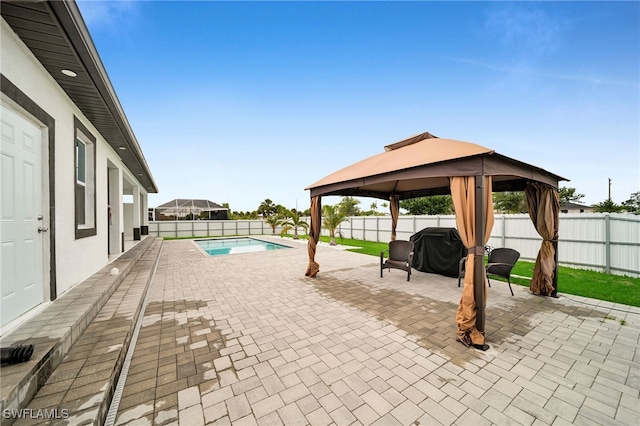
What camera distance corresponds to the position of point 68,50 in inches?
107

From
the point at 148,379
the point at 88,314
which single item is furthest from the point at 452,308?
the point at 88,314

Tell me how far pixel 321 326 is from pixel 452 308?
2.39 metres

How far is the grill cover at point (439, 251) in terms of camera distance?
A: 6176mm

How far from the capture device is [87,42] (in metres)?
2.71

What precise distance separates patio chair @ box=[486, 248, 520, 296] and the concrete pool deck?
1.57ft

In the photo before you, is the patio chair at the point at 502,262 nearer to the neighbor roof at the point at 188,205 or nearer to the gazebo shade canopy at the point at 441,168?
the gazebo shade canopy at the point at 441,168

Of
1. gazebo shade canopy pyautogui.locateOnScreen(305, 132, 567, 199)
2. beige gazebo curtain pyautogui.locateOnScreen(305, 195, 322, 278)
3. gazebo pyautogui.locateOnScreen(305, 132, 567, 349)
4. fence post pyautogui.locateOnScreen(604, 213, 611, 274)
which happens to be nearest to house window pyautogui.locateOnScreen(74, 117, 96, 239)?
beige gazebo curtain pyautogui.locateOnScreen(305, 195, 322, 278)

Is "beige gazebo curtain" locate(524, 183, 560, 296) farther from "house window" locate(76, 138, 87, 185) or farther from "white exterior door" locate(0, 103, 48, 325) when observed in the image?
"house window" locate(76, 138, 87, 185)

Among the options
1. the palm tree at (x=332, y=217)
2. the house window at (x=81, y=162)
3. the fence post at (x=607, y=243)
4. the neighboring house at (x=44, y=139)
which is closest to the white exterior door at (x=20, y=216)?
the neighboring house at (x=44, y=139)

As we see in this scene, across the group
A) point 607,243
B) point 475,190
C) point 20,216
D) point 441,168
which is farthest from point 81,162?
point 607,243

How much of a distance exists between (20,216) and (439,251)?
771 centimetres

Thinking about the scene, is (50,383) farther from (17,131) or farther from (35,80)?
(35,80)

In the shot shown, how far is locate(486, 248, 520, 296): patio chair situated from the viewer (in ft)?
16.1

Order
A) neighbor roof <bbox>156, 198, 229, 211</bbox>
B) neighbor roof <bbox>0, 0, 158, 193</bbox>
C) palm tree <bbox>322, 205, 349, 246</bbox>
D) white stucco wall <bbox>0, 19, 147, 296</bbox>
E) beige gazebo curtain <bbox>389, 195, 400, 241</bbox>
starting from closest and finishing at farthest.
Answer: neighbor roof <bbox>0, 0, 158, 193</bbox> → white stucco wall <bbox>0, 19, 147, 296</bbox> → beige gazebo curtain <bbox>389, 195, 400, 241</bbox> → palm tree <bbox>322, 205, 349, 246</bbox> → neighbor roof <bbox>156, 198, 229, 211</bbox>
